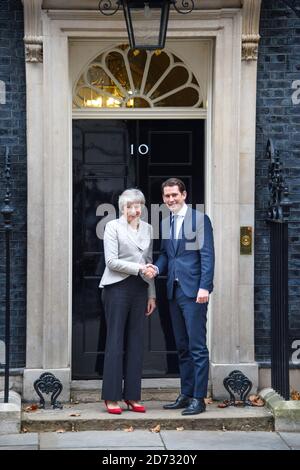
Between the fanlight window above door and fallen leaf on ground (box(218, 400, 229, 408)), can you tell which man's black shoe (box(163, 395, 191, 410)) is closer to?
fallen leaf on ground (box(218, 400, 229, 408))

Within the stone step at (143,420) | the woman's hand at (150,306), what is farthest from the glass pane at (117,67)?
the stone step at (143,420)

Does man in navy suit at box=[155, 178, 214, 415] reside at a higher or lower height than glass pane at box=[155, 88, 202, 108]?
lower

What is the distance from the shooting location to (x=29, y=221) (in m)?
10.2

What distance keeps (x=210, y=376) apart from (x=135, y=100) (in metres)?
2.66

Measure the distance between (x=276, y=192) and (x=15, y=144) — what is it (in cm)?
238

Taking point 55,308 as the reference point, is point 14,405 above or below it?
below

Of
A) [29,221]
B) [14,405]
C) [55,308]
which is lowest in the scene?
[14,405]

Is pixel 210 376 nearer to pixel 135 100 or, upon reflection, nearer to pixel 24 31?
pixel 135 100

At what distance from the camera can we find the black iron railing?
9625 mm

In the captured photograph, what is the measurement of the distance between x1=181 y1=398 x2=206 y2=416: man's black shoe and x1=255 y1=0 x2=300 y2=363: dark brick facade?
991 mm

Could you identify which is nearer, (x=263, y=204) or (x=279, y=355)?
(x=279, y=355)

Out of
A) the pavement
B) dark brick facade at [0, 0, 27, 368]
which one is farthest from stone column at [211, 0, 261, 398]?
dark brick facade at [0, 0, 27, 368]

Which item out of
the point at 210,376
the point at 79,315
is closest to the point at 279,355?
the point at 210,376

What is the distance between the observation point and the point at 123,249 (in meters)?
9.50
